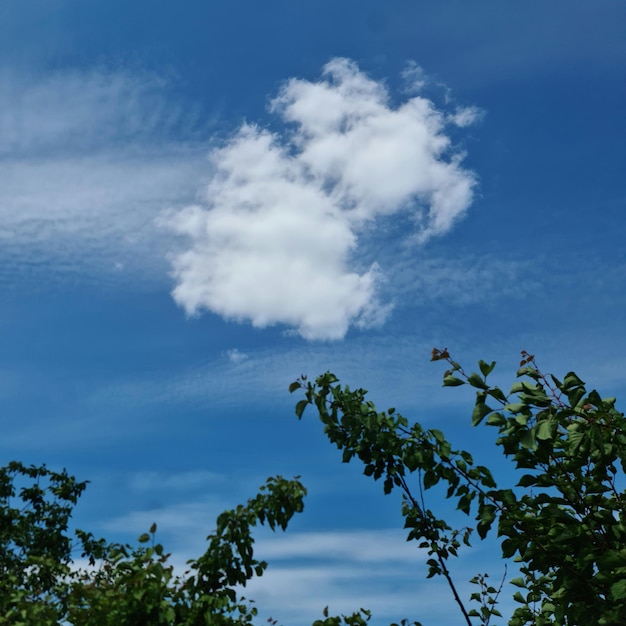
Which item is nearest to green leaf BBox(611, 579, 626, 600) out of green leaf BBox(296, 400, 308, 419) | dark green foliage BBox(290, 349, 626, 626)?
dark green foliage BBox(290, 349, 626, 626)

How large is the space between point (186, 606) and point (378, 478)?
219 centimetres

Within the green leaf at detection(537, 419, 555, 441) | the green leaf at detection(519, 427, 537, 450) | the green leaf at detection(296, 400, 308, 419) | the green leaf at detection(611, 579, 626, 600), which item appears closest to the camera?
the green leaf at detection(611, 579, 626, 600)

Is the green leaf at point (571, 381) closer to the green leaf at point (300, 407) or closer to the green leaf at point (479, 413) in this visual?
the green leaf at point (479, 413)

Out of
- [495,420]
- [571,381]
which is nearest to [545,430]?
[495,420]

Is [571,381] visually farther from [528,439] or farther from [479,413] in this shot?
[479,413]

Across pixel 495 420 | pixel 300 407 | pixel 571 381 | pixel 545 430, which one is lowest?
pixel 545 430

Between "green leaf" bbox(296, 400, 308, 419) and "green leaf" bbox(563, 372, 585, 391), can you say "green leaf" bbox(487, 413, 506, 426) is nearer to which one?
"green leaf" bbox(563, 372, 585, 391)

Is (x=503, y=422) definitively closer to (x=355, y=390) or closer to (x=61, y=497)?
(x=355, y=390)

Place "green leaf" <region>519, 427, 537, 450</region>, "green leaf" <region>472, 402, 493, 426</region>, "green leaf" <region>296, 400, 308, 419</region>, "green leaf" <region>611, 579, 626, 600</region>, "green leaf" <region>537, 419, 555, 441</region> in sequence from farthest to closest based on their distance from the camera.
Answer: "green leaf" <region>296, 400, 308, 419</region> → "green leaf" <region>472, 402, 493, 426</region> → "green leaf" <region>519, 427, 537, 450</region> → "green leaf" <region>537, 419, 555, 441</region> → "green leaf" <region>611, 579, 626, 600</region>

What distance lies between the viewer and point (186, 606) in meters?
6.91

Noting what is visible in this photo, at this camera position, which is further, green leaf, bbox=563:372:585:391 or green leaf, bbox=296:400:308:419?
green leaf, bbox=296:400:308:419

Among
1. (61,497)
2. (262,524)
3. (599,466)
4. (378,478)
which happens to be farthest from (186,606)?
(61,497)

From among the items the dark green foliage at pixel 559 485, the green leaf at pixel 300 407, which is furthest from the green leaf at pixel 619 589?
the green leaf at pixel 300 407

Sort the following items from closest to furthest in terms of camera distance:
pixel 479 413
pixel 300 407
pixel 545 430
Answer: pixel 545 430, pixel 479 413, pixel 300 407
